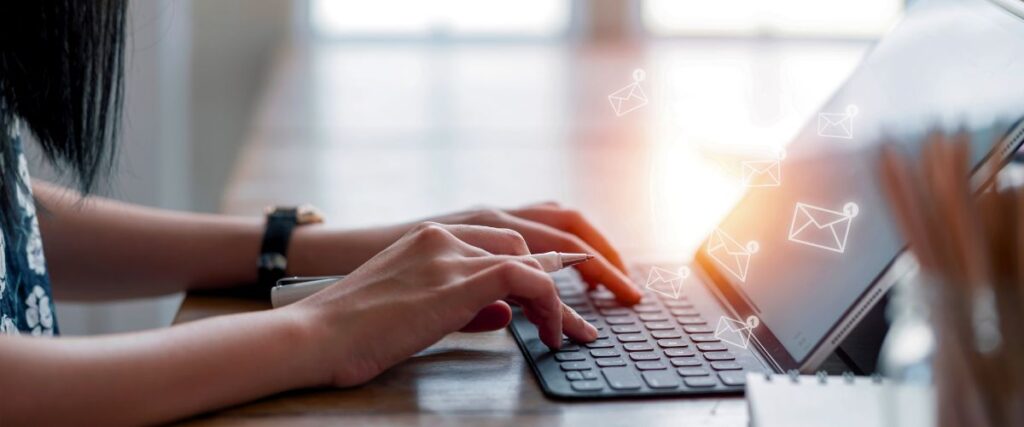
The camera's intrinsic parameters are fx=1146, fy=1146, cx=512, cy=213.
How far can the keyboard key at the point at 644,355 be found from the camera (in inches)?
30.8

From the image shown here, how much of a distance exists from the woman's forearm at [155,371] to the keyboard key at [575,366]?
0.16 metres

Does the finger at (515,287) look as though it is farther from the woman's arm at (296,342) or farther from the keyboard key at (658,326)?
the keyboard key at (658,326)

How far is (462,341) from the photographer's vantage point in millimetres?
841

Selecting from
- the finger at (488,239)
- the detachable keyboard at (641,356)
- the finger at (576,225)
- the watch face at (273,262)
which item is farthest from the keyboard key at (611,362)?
the watch face at (273,262)

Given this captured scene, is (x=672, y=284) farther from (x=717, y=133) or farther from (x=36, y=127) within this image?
(x=717, y=133)

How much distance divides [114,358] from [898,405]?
43 centimetres

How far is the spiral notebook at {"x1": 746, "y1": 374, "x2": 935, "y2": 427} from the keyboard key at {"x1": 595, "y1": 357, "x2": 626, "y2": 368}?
13 cm

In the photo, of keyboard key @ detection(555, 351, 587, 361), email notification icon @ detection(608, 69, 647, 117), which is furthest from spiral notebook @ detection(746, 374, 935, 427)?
email notification icon @ detection(608, 69, 647, 117)

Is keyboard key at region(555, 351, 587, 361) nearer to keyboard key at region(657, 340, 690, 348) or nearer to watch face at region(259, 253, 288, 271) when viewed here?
keyboard key at region(657, 340, 690, 348)

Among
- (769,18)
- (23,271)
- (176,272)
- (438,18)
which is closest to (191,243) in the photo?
(176,272)

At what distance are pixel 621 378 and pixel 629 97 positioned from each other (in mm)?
1387

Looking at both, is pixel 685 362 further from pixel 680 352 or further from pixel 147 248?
pixel 147 248

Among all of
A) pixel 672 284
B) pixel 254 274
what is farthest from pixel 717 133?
pixel 254 274

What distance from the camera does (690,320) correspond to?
87 centimetres
